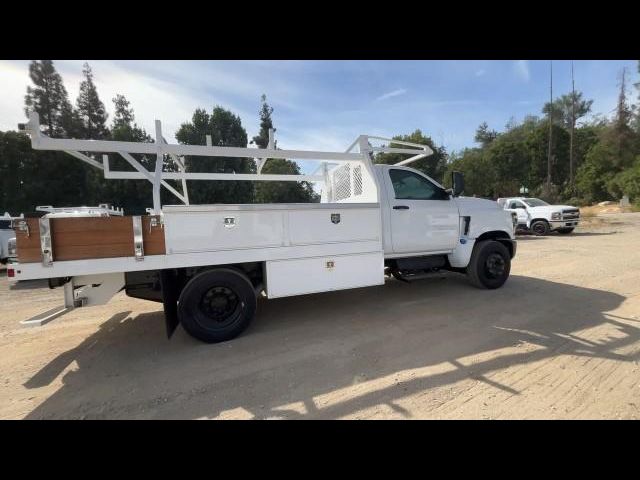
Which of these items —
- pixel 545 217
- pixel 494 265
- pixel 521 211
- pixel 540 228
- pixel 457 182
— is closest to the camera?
pixel 457 182

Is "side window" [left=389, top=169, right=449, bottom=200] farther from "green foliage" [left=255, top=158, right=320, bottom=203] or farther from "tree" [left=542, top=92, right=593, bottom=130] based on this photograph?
"tree" [left=542, top=92, right=593, bottom=130]

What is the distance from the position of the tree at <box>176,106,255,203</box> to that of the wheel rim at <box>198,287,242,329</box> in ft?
63.0

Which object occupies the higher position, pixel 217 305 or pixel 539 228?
pixel 539 228

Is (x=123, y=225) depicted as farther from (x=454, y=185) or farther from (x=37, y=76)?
(x=37, y=76)

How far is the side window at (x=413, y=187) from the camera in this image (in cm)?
508

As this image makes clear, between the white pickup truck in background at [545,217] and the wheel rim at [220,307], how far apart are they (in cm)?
1483

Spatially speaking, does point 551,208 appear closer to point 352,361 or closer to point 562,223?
point 562,223

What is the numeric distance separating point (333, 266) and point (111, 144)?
2.93 metres

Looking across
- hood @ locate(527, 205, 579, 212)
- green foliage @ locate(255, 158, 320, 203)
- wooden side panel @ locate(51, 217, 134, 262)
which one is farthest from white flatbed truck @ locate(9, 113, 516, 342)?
green foliage @ locate(255, 158, 320, 203)

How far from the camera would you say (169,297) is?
12.4ft

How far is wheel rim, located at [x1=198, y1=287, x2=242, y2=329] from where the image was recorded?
3.89m

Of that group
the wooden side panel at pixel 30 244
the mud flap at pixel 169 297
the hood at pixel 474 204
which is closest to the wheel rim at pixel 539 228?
the hood at pixel 474 204

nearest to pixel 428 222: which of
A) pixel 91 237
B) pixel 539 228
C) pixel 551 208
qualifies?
pixel 91 237

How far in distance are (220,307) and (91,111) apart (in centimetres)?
4259
